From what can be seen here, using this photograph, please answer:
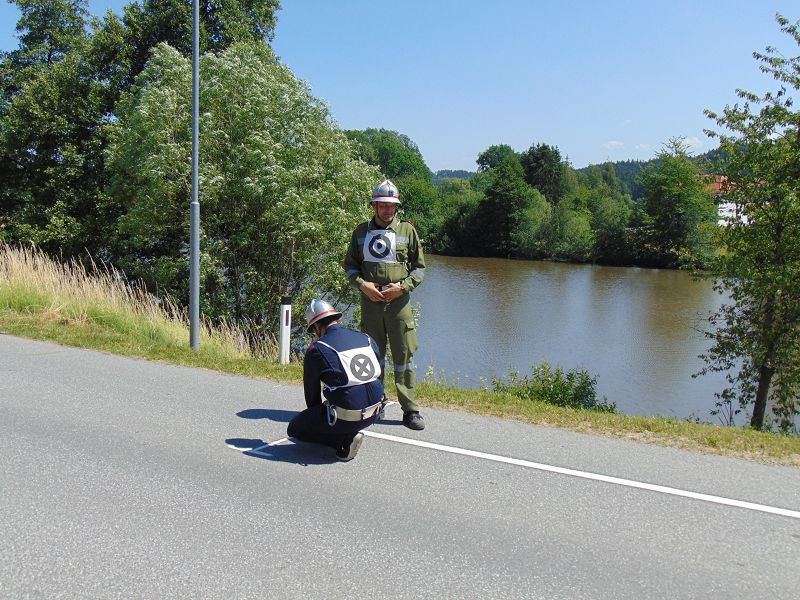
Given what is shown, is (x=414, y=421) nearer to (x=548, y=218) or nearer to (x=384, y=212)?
(x=384, y=212)

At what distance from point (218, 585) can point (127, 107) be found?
20.0 metres

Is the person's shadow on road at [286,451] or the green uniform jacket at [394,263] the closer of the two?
the person's shadow on road at [286,451]

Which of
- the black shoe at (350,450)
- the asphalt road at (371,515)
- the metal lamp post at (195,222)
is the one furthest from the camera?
the metal lamp post at (195,222)

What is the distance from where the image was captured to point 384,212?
19.4 ft

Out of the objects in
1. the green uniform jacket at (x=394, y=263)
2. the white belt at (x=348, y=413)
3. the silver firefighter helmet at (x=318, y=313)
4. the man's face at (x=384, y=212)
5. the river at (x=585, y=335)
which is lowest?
the river at (x=585, y=335)

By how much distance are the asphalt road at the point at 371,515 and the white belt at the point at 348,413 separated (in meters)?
0.39

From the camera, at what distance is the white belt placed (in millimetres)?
4871

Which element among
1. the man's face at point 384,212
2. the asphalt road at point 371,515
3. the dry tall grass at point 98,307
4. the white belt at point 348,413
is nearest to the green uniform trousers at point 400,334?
the asphalt road at point 371,515

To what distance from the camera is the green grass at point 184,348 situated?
602 centimetres

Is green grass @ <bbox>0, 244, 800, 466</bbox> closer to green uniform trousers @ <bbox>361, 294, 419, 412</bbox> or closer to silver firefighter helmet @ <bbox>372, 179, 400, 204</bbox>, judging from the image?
green uniform trousers @ <bbox>361, 294, 419, 412</bbox>

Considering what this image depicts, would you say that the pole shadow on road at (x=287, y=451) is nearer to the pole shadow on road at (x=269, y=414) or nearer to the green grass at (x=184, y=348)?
the pole shadow on road at (x=269, y=414)

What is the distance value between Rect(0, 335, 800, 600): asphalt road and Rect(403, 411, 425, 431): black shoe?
0.11 meters

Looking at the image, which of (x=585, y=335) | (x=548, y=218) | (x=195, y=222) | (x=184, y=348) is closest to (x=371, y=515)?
(x=184, y=348)

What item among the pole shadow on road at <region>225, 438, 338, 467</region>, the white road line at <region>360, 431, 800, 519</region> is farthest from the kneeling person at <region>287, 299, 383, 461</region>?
the white road line at <region>360, 431, 800, 519</region>
